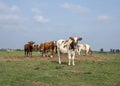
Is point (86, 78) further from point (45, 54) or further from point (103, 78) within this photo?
point (45, 54)

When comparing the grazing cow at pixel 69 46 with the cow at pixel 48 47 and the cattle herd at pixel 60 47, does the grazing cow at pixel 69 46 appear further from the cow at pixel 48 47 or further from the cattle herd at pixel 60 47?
the cow at pixel 48 47

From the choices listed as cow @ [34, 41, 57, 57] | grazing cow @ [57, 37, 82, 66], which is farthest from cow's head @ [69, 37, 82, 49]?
cow @ [34, 41, 57, 57]

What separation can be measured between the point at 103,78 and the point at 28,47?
73.4 feet

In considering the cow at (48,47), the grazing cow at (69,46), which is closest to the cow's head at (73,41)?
the grazing cow at (69,46)

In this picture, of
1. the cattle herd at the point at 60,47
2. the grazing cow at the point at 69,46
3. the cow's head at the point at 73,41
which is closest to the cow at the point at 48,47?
the cattle herd at the point at 60,47

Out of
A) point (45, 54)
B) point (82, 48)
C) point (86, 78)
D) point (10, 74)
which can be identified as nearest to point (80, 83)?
point (86, 78)

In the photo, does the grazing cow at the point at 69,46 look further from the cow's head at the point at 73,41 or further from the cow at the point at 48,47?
the cow at the point at 48,47

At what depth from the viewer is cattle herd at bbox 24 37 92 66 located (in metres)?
24.8

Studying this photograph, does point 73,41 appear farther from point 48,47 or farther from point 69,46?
point 48,47

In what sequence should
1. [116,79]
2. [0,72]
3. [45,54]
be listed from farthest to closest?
[45,54], [0,72], [116,79]

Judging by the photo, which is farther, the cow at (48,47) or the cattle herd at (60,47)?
the cow at (48,47)

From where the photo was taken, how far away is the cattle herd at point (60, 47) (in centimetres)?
2478

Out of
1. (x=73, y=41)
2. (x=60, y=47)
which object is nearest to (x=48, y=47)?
(x=60, y=47)

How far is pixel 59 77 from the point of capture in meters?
17.4
